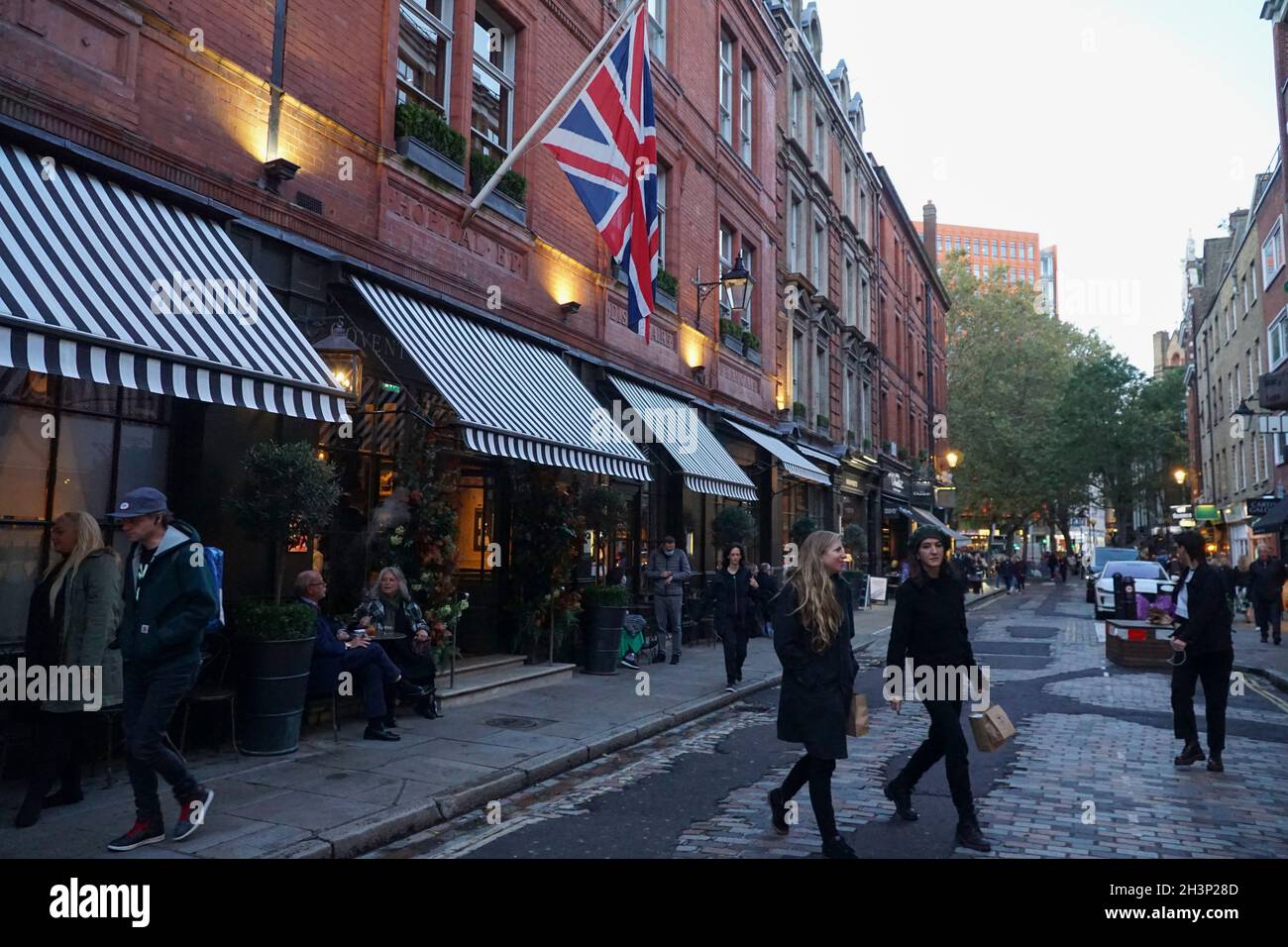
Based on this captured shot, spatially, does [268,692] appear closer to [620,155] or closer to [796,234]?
[620,155]

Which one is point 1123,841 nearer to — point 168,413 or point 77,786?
point 77,786

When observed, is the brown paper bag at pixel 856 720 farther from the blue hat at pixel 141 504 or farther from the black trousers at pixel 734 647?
the black trousers at pixel 734 647

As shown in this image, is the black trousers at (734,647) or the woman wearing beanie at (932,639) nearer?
the woman wearing beanie at (932,639)

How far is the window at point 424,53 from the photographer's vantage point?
33.5 ft

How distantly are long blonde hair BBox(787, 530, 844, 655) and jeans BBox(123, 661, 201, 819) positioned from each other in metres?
3.42

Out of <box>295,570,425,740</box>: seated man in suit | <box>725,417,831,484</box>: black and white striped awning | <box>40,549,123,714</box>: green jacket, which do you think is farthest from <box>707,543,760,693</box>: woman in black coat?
<box>725,417,831,484</box>: black and white striped awning

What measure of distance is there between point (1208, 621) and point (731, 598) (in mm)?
5271

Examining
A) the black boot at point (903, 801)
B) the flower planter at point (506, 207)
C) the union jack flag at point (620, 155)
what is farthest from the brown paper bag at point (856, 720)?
the flower planter at point (506, 207)

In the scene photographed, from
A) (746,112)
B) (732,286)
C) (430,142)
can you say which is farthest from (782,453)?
(430,142)

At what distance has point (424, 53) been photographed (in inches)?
417

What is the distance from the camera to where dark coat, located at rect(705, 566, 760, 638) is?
11133 millimetres

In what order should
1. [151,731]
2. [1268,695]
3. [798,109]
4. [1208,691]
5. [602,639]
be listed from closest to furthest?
[151,731] → [1208,691] → [1268,695] → [602,639] → [798,109]

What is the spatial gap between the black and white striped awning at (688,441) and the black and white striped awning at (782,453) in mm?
2162
